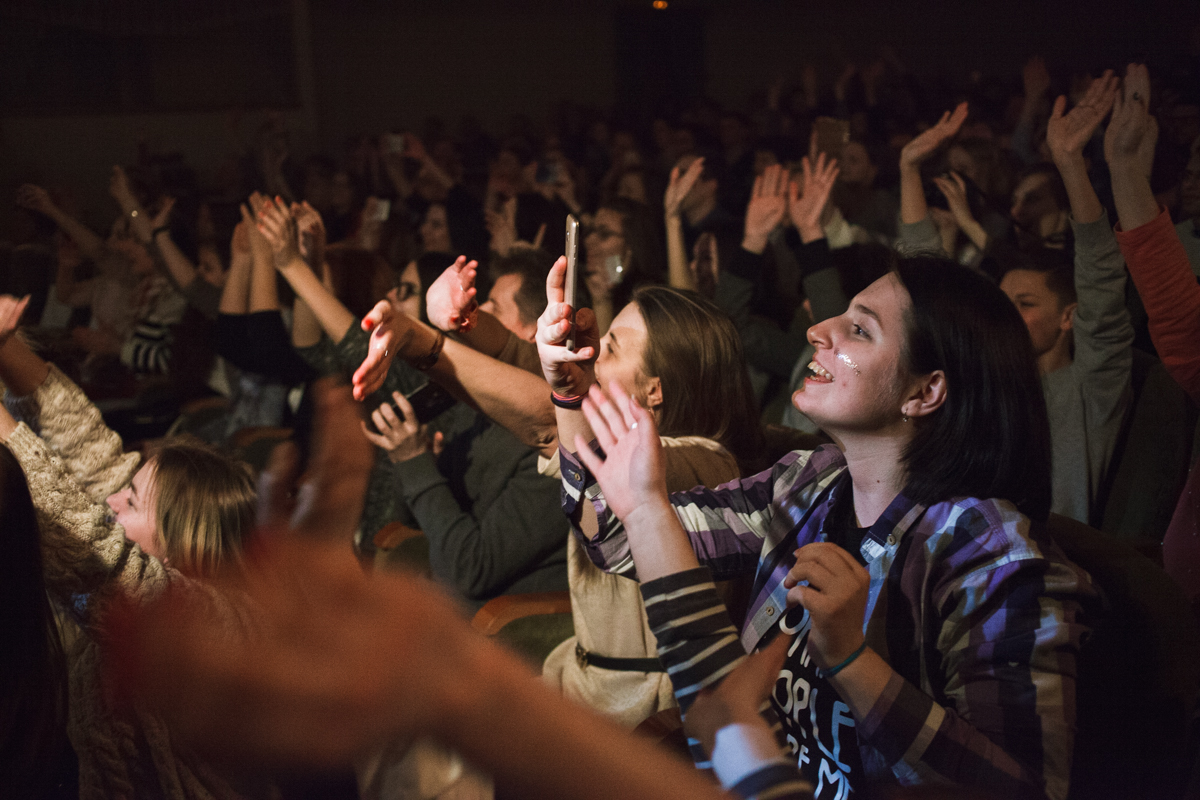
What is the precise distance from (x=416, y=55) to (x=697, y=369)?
884 centimetres

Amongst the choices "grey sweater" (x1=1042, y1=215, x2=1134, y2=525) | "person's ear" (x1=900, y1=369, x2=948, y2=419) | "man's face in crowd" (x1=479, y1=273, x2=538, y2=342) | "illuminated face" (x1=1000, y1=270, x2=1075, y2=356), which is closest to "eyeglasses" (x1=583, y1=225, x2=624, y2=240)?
"man's face in crowd" (x1=479, y1=273, x2=538, y2=342)

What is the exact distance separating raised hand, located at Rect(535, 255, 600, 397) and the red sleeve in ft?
2.86

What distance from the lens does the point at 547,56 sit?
386 inches

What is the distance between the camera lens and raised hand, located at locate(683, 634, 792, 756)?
75 cm

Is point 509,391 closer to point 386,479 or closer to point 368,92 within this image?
point 386,479

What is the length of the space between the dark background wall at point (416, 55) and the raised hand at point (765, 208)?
6073mm

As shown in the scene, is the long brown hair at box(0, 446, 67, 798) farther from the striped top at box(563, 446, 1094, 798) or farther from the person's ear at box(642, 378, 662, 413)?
the person's ear at box(642, 378, 662, 413)

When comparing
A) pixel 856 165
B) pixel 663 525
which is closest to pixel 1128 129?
pixel 663 525

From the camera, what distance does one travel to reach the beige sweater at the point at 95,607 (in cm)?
121

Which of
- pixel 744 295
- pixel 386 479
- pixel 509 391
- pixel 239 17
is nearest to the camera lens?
pixel 509 391

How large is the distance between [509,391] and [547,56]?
29.6 feet

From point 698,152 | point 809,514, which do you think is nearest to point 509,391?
point 809,514

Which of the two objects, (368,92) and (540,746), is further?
(368,92)

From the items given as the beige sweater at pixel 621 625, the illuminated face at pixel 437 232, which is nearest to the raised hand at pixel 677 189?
the beige sweater at pixel 621 625
